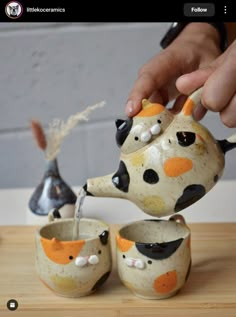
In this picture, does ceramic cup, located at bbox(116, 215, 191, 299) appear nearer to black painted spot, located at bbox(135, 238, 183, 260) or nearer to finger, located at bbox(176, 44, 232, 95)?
black painted spot, located at bbox(135, 238, 183, 260)

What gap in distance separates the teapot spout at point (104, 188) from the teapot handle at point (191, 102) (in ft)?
0.31

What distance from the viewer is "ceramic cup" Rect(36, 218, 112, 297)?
555mm

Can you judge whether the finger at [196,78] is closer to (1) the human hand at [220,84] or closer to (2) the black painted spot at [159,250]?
(1) the human hand at [220,84]

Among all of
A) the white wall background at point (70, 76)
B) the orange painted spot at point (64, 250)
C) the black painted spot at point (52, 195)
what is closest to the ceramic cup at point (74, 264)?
the orange painted spot at point (64, 250)

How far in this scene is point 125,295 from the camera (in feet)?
1.86

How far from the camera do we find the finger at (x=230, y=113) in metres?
0.56

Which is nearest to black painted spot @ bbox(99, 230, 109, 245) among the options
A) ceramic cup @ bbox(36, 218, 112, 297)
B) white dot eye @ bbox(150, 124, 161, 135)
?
ceramic cup @ bbox(36, 218, 112, 297)

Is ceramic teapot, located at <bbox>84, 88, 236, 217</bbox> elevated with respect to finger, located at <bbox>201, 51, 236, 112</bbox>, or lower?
lower

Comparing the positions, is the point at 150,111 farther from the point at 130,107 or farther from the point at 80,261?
the point at 80,261

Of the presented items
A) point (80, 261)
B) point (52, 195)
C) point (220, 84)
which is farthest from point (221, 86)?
point (52, 195)

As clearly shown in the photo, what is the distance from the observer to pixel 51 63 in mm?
1158
